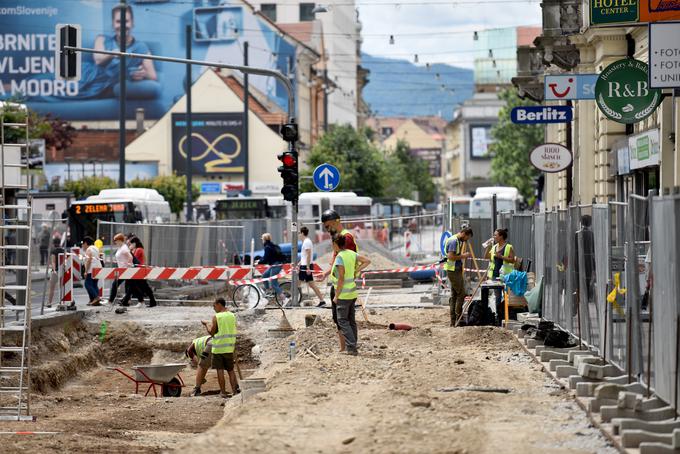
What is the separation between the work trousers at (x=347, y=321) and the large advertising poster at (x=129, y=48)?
78616 mm

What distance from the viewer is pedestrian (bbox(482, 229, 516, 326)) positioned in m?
21.4

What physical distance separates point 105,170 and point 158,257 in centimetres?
6072

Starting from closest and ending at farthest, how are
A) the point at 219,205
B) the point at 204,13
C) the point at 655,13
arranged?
the point at 655,13 → the point at 219,205 → the point at 204,13

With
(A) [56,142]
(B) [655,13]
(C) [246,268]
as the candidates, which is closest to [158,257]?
(C) [246,268]

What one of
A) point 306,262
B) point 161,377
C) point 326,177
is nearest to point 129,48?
point 306,262

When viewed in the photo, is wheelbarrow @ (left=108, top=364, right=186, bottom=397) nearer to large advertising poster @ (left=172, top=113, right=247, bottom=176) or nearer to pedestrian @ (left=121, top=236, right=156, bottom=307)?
pedestrian @ (left=121, top=236, right=156, bottom=307)

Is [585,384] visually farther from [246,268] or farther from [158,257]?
[158,257]

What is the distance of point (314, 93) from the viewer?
108m

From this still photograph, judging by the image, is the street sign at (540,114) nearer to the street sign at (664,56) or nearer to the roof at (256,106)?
the street sign at (664,56)

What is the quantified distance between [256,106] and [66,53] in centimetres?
6592

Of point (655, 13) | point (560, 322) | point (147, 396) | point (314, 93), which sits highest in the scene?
point (314, 93)

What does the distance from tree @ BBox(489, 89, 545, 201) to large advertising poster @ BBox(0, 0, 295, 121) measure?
16.1 meters

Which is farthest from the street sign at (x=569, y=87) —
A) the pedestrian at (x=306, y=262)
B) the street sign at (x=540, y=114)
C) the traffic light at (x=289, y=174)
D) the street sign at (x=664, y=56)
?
the pedestrian at (x=306, y=262)

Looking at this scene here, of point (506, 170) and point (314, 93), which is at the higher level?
point (314, 93)
